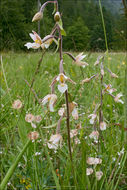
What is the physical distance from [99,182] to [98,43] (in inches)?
101

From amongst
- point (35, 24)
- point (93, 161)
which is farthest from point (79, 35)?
point (93, 161)

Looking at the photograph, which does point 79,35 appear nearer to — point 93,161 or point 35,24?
point 35,24

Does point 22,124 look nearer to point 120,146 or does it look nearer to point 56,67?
point 120,146

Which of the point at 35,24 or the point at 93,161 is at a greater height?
the point at 35,24

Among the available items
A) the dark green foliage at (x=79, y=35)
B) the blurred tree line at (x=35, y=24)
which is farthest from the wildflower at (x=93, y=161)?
the dark green foliage at (x=79, y=35)

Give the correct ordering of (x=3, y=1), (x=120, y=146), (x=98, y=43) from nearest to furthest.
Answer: (x=120, y=146) < (x=3, y=1) < (x=98, y=43)

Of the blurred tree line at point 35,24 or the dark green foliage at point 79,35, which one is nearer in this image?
the blurred tree line at point 35,24

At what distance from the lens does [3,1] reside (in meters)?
2.88

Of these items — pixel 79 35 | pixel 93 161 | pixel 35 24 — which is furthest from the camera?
pixel 79 35

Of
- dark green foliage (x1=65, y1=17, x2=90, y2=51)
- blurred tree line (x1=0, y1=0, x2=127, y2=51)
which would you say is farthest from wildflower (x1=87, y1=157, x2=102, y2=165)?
dark green foliage (x1=65, y1=17, x2=90, y2=51)

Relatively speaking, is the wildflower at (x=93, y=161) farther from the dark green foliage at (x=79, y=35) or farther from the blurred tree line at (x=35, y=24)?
the dark green foliage at (x=79, y=35)

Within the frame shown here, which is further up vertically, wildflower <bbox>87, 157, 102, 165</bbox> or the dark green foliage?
the dark green foliage

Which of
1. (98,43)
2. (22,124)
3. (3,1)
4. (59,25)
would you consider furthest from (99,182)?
(3,1)

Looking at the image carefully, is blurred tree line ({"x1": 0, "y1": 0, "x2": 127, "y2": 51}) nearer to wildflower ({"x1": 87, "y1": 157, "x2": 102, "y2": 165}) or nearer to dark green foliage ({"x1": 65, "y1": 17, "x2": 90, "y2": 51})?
dark green foliage ({"x1": 65, "y1": 17, "x2": 90, "y2": 51})
